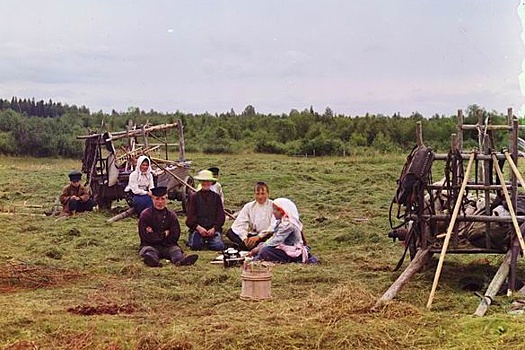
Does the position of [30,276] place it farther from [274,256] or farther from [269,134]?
[269,134]

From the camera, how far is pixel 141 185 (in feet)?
46.1

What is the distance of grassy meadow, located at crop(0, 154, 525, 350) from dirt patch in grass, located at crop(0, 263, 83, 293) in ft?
0.04

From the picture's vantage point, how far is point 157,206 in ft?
33.2

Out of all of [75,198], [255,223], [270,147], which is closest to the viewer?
[255,223]

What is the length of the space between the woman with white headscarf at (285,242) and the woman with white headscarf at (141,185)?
15.3 ft

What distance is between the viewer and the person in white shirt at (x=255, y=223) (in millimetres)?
10695

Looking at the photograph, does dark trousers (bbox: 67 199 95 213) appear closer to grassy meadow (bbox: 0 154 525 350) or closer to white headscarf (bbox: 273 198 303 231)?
grassy meadow (bbox: 0 154 525 350)

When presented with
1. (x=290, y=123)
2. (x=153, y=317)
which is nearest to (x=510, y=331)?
(x=153, y=317)

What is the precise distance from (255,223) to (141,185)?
3.86 metres

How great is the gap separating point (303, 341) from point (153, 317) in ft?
5.38

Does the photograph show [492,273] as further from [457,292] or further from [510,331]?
[510,331]

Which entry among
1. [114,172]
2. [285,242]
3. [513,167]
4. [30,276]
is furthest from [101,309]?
[114,172]

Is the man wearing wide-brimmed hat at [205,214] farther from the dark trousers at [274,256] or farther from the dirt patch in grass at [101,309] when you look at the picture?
the dirt patch in grass at [101,309]

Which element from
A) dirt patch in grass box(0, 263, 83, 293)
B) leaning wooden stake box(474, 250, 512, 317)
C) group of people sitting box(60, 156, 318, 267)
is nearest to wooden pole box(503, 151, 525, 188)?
leaning wooden stake box(474, 250, 512, 317)
